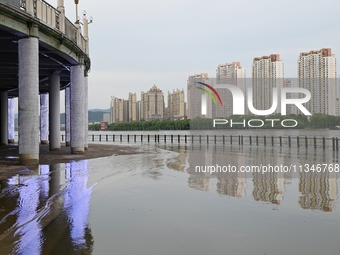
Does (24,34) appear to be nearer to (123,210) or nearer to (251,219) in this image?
(123,210)

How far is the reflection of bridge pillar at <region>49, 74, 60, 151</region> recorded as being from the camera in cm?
3002

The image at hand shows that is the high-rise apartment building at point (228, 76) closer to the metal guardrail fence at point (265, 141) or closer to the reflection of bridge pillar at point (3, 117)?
the metal guardrail fence at point (265, 141)

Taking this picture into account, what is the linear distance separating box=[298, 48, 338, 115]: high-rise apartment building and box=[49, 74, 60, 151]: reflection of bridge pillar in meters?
87.3

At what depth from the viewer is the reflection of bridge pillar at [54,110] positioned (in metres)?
30.0

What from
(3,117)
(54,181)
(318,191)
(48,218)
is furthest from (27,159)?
(3,117)

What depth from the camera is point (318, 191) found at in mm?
11531

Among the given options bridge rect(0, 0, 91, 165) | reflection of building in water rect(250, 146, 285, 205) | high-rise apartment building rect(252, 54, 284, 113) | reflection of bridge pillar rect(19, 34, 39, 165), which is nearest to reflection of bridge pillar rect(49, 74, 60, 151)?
bridge rect(0, 0, 91, 165)

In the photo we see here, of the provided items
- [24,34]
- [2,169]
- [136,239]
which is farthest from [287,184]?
[24,34]

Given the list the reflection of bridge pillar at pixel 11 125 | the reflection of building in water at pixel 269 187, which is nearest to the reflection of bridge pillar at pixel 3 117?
the reflection of bridge pillar at pixel 11 125

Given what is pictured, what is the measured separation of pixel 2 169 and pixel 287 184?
1242 cm

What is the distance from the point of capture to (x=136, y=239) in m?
6.52

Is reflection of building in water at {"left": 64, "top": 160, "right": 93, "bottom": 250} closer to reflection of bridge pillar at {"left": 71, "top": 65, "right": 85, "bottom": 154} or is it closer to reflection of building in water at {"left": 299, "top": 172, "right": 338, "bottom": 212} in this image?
reflection of building in water at {"left": 299, "top": 172, "right": 338, "bottom": 212}

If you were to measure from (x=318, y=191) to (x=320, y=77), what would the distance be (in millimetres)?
102098

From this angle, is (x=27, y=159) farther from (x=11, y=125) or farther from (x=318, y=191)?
(x=11, y=125)
